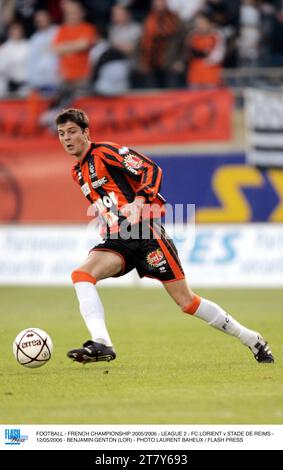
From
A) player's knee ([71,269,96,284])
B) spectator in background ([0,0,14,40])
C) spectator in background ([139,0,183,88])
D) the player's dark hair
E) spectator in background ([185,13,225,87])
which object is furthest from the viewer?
spectator in background ([0,0,14,40])

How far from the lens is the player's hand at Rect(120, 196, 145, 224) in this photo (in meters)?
9.62

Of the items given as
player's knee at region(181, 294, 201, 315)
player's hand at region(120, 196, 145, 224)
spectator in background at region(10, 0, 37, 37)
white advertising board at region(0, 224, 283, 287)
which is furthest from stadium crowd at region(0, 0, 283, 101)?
player's knee at region(181, 294, 201, 315)

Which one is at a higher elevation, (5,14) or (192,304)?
(5,14)

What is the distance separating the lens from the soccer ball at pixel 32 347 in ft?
31.6

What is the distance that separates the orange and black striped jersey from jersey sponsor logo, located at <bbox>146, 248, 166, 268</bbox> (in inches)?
16.8

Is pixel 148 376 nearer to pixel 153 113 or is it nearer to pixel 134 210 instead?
pixel 134 210

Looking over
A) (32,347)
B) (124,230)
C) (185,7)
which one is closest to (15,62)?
(185,7)

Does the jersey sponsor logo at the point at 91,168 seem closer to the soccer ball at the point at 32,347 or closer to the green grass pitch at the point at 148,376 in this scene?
the soccer ball at the point at 32,347

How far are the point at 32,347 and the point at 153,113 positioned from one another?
39.2 feet

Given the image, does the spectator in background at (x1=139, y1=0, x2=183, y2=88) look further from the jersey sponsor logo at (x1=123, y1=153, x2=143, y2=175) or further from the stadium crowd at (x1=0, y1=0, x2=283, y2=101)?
the jersey sponsor logo at (x1=123, y1=153, x2=143, y2=175)

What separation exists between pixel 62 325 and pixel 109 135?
309 inches

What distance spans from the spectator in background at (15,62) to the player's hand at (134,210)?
42.2 ft

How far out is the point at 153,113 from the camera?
21047 millimetres

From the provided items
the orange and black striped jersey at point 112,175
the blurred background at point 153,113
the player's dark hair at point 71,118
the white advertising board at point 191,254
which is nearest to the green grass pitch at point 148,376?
the orange and black striped jersey at point 112,175
